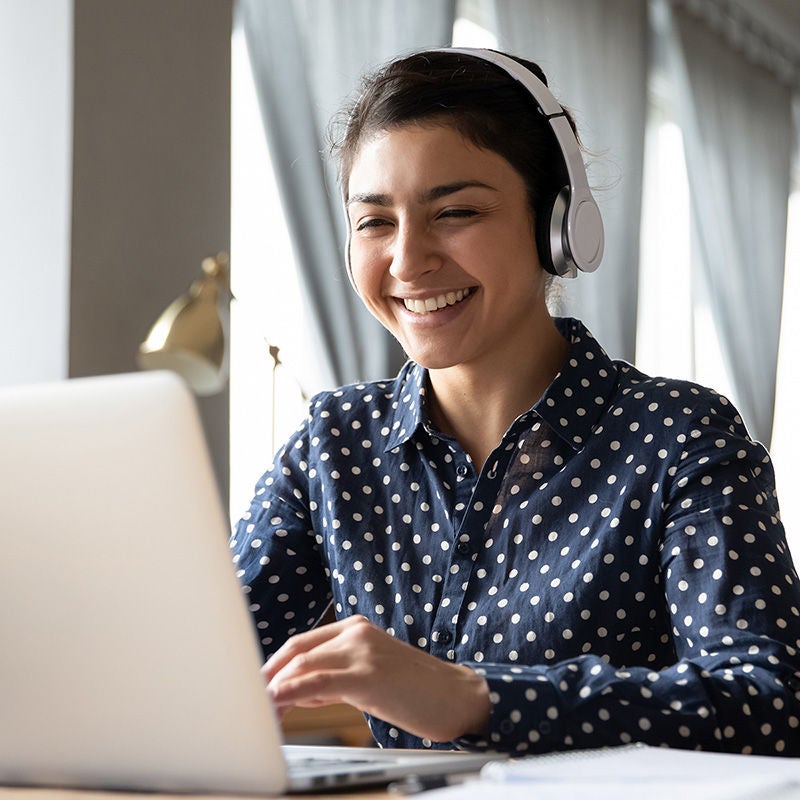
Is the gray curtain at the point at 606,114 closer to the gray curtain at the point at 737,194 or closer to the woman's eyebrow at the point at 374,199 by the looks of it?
the gray curtain at the point at 737,194

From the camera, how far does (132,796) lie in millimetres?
692

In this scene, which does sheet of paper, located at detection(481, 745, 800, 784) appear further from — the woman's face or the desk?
the woman's face

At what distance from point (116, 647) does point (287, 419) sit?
8.51 ft

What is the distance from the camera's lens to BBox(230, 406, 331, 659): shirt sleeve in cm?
139

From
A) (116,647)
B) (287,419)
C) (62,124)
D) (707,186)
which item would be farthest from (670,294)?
(116,647)

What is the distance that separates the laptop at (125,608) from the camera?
25.4 inches

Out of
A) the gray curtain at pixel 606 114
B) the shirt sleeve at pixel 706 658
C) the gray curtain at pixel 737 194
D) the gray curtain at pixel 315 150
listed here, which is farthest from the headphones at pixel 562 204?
the gray curtain at pixel 737 194

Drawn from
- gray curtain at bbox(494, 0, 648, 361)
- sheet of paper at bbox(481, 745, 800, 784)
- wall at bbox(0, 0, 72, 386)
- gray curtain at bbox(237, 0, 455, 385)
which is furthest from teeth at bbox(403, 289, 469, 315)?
gray curtain at bbox(494, 0, 648, 361)

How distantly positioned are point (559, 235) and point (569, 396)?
0.19 metres

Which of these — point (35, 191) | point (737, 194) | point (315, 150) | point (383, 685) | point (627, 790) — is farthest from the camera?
point (737, 194)

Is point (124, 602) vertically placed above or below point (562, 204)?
below

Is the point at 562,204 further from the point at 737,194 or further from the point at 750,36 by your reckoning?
the point at 750,36

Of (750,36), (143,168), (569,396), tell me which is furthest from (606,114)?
(569,396)

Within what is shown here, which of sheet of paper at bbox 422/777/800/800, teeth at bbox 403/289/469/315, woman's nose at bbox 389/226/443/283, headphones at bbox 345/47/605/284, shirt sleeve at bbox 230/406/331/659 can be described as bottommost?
shirt sleeve at bbox 230/406/331/659
